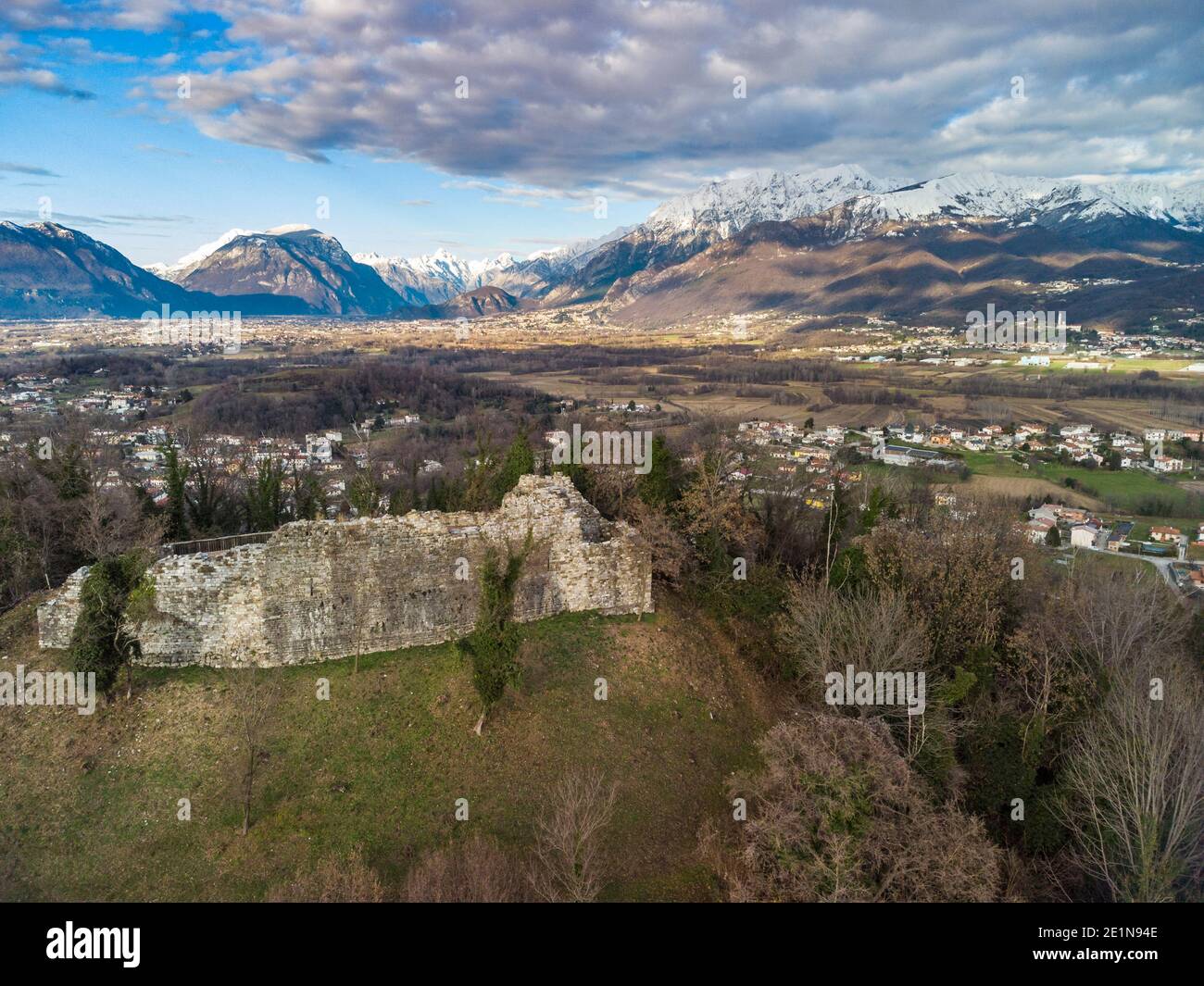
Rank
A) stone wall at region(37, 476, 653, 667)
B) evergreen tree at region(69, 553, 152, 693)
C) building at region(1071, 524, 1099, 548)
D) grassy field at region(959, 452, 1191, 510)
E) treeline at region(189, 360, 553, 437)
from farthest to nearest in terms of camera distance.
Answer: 1. treeline at region(189, 360, 553, 437)
2. grassy field at region(959, 452, 1191, 510)
3. building at region(1071, 524, 1099, 548)
4. stone wall at region(37, 476, 653, 667)
5. evergreen tree at region(69, 553, 152, 693)

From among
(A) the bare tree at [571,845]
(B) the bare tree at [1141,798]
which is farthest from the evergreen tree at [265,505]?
(B) the bare tree at [1141,798]

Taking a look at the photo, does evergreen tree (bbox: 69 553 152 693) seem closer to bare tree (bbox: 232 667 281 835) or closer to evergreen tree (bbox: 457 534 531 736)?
bare tree (bbox: 232 667 281 835)

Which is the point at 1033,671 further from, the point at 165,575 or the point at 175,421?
the point at 175,421

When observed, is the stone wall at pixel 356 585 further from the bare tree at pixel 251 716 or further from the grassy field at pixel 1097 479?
the grassy field at pixel 1097 479

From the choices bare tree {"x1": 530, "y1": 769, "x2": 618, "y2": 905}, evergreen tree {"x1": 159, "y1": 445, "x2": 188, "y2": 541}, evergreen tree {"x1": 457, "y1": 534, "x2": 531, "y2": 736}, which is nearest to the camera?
bare tree {"x1": 530, "y1": 769, "x2": 618, "y2": 905}

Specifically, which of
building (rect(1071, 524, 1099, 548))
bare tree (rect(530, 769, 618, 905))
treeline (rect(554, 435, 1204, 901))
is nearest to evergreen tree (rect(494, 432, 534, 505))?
treeline (rect(554, 435, 1204, 901))

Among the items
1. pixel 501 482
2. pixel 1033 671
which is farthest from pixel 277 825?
pixel 1033 671
